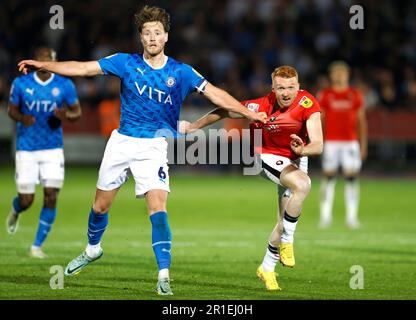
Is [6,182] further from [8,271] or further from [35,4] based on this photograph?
[8,271]

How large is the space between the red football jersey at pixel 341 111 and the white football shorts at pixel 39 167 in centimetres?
621

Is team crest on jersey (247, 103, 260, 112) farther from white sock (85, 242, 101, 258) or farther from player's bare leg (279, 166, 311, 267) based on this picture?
white sock (85, 242, 101, 258)

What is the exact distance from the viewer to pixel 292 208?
33.6 feet

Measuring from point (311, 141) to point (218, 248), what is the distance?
4420 mm

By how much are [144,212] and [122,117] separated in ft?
29.8

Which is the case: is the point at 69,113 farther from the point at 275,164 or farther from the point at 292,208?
the point at 292,208

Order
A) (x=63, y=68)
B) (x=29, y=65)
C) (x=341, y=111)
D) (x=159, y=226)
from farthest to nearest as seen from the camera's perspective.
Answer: (x=341, y=111)
(x=159, y=226)
(x=63, y=68)
(x=29, y=65)

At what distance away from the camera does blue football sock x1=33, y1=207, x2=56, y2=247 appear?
13.1 meters

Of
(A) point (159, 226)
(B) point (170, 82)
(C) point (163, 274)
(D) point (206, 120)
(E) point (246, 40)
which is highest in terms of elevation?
(E) point (246, 40)

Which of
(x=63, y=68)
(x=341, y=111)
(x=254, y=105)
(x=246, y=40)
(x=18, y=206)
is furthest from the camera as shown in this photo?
(x=246, y=40)

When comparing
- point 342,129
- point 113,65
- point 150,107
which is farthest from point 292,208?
point 342,129

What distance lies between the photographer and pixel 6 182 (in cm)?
2392

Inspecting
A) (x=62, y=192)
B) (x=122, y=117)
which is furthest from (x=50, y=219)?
(x=62, y=192)
